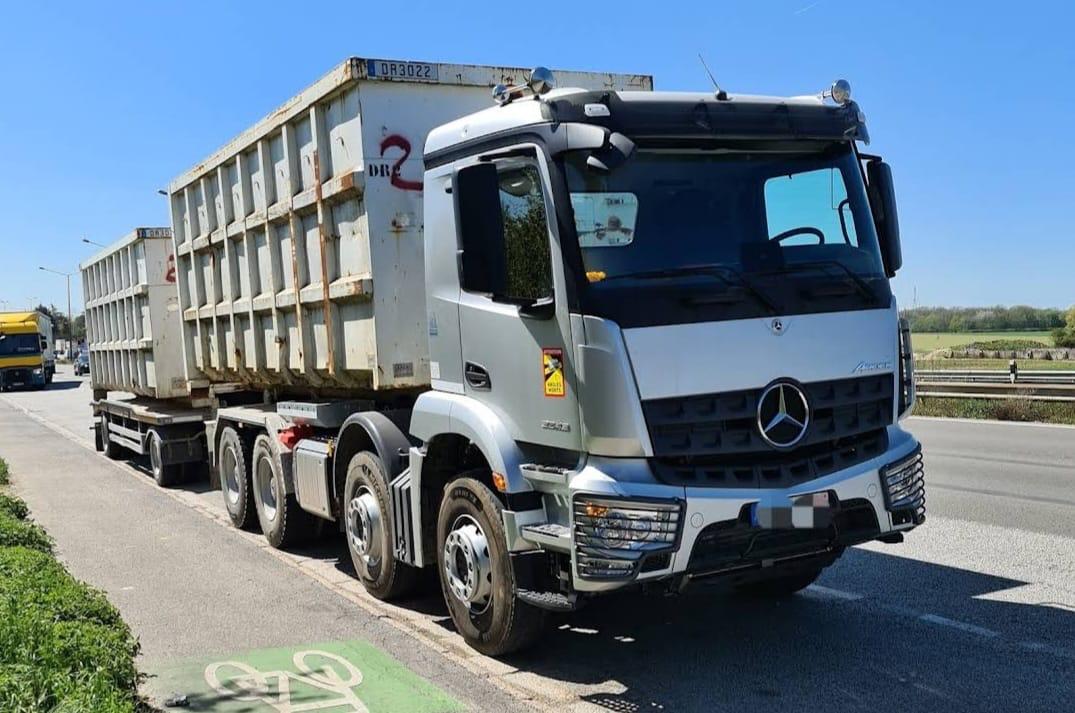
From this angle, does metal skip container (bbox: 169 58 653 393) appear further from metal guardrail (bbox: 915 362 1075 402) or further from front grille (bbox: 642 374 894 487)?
metal guardrail (bbox: 915 362 1075 402)

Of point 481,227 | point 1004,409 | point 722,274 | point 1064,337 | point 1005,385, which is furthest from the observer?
point 1064,337

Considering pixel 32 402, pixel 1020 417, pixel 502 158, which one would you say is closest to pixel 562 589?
pixel 502 158

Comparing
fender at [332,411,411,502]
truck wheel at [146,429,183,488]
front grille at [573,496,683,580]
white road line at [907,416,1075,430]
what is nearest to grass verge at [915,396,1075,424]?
white road line at [907,416,1075,430]

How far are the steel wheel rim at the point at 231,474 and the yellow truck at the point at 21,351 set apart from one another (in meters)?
43.7

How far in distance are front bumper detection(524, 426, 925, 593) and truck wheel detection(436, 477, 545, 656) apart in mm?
437

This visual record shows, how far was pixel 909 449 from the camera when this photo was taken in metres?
5.06

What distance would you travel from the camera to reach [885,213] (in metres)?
5.32

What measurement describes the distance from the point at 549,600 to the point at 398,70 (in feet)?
12.3

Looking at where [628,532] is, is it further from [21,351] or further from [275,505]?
[21,351]

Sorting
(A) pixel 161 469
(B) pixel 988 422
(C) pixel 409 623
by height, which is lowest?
(B) pixel 988 422

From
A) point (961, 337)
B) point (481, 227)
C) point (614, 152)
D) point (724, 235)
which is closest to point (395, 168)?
point (481, 227)

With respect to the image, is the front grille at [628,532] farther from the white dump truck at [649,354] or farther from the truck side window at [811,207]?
the truck side window at [811,207]

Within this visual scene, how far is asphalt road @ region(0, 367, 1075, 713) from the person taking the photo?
479 cm

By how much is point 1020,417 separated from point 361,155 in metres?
15.0
